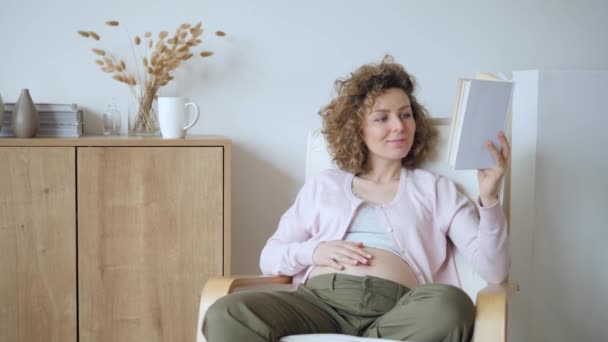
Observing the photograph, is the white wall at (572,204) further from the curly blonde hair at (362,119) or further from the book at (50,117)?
the book at (50,117)

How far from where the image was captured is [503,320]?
1467 millimetres

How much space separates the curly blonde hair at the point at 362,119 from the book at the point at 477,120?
359 millimetres

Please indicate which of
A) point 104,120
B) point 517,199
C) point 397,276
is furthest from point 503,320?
point 104,120

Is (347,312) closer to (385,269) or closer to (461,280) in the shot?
(385,269)

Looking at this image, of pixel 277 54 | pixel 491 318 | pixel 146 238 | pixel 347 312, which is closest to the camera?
pixel 491 318

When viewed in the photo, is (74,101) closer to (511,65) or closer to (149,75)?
(149,75)

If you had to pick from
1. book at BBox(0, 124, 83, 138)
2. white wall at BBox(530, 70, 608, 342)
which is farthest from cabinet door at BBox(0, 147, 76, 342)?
white wall at BBox(530, 70, 608, 342)

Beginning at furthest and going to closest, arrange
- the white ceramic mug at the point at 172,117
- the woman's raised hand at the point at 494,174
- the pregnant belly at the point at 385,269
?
the white ceramic mug at the point at 172,117 → the pregnant belly at the point at 385,269 → the woman's raised hand at the point at 494,174

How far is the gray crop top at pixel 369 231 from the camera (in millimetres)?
1897

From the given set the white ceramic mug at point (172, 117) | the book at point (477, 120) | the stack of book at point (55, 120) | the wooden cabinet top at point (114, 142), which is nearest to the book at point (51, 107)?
the stack of book at point (55, 120)

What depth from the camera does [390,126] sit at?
1.96 meters

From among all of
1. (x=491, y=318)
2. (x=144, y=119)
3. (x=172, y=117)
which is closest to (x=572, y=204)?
(x=491, y=318)

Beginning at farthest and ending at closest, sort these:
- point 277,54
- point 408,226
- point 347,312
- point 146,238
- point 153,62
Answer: point 277,54
point 153,62
point 146,238
point 408,226
point 347,312

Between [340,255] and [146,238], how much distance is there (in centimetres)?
66
